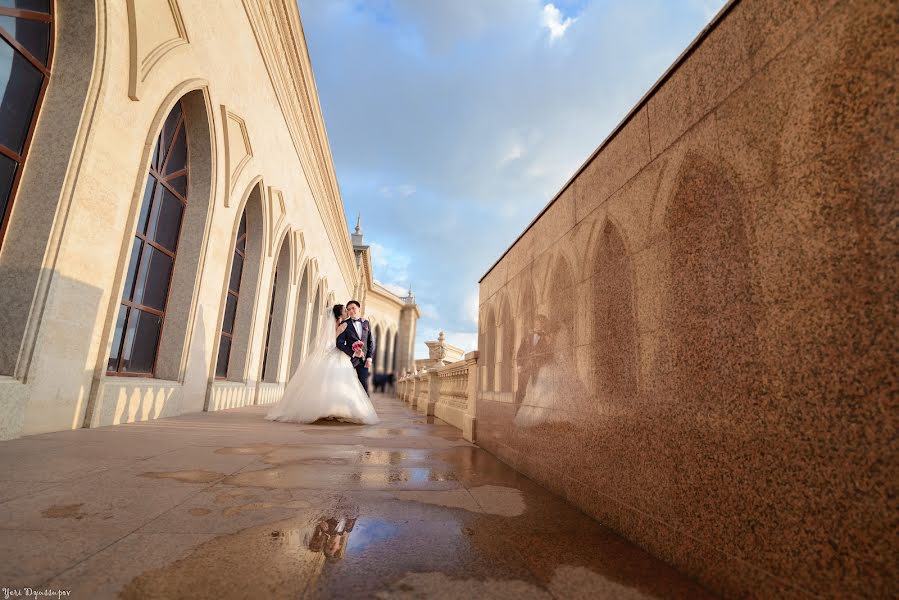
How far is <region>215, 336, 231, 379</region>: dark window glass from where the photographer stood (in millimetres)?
8930

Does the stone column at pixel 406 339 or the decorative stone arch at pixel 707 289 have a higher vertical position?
the stone column at pixel 406 339

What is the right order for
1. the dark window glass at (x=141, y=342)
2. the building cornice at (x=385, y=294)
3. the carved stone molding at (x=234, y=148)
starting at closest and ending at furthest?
the dark window glass at (x=141, y=342) < the carved stone molding at (x=234, y=148) < the building cornice at (x=385, y=294)

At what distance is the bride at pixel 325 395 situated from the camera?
6.62 m

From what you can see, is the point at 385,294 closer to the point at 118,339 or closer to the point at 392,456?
the point at 118,339

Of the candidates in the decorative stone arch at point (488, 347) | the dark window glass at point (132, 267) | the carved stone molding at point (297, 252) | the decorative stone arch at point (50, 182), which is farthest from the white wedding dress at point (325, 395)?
the carved stone molding at point (297, 252)

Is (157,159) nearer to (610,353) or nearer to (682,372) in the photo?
(610,353)

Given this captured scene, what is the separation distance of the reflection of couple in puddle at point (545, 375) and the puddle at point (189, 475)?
7.04 feet

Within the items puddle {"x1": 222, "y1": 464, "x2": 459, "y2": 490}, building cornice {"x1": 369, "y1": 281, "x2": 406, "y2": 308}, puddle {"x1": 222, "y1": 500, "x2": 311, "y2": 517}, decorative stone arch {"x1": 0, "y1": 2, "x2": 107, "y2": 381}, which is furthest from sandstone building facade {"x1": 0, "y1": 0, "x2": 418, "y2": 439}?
building cornice {"x1": 369, "y1": 281, "x2": 406, "y2": 308}

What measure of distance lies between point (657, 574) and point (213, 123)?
7.66 m

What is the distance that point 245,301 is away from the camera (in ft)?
30.7

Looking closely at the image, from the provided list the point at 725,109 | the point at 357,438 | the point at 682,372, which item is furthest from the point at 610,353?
the point at 357,438

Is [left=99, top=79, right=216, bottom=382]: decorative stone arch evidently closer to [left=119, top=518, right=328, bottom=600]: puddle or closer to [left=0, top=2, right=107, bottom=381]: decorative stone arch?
[left=0, top=2, right=107, bottom=381]: decorative stone arch

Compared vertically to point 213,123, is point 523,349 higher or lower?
lower

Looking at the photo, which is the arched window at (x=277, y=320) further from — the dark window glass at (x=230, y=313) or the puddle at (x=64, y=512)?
the puddle at (x=64, y=512)
